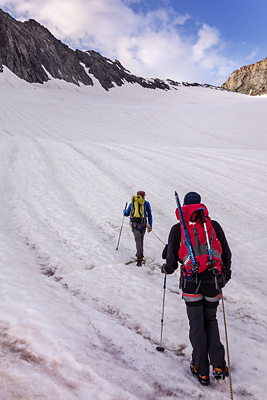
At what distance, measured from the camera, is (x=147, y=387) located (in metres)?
2.91

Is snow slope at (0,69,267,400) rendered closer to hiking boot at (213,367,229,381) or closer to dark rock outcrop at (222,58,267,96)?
hiking boot at (213,367,229,381)

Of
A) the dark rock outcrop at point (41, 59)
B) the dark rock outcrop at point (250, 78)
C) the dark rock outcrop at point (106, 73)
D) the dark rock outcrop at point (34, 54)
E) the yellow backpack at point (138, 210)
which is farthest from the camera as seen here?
the dark rock outcrop at point (250, 78)

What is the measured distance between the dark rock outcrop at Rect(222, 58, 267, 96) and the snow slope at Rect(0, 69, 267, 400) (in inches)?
5454

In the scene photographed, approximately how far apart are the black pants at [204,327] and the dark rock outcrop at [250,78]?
490ft

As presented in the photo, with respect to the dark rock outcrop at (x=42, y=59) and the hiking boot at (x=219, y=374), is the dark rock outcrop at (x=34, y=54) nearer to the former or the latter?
the dark rock outcrop at (x=42, y=59)

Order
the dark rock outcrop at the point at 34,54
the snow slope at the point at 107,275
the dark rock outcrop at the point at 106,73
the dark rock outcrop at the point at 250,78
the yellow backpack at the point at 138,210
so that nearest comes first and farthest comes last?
the snow slope at the point at 107,275 → the yellow backpack at the point at 138,210 → the dark rock outcrop at the point at 34,54 → the dark rock outcrop at the point at 106,73 → the dark rock outcrop at the point at 250,78

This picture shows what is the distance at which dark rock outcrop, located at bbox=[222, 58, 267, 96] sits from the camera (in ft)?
431

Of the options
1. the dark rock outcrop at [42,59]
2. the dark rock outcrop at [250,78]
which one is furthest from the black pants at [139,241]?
the dark rock outcrop at [250,78]

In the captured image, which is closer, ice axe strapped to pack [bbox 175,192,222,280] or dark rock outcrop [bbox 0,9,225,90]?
ice axe strapped to pack [bbox 175,192,222,280]

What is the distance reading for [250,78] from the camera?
137750mm

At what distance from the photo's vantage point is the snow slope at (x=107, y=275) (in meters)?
2.96

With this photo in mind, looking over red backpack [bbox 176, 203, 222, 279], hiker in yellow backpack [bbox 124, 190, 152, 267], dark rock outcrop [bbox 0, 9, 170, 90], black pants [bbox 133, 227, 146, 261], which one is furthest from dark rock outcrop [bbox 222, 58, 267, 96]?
red backpack [bbox 176, 203, 222, 279]

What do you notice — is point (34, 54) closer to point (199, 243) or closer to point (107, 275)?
point (107, 275)

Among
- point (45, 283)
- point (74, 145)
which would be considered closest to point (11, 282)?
point (45, 283)
